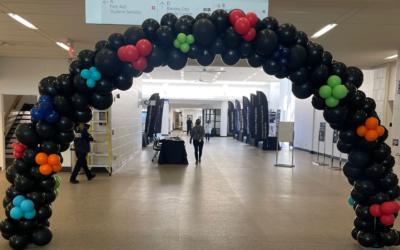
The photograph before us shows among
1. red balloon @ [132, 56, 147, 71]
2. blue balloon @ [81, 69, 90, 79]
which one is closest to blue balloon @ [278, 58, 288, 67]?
red balloon @ [132, 56, 147, 71]

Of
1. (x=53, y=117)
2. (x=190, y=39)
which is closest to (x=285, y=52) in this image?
(x=190, y=39)

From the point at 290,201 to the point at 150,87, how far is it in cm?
1595

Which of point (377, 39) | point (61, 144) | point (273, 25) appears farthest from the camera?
point (377, 39)

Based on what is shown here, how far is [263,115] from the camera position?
12672 mm

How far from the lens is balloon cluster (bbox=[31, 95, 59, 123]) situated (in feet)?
9.10

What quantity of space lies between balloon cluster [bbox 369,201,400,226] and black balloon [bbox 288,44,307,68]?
2039mm

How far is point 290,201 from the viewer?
15.4 feet

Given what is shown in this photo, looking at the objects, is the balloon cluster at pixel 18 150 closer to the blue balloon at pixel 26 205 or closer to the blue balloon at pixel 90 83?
the blue balloon at pixel 26 205

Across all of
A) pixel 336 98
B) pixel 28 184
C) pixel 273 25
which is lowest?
pixel 28 184

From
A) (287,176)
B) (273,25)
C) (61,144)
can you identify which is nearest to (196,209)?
(61,144)

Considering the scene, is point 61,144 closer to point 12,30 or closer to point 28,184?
point 28,184

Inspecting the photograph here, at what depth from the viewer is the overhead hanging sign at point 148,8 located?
2764mm

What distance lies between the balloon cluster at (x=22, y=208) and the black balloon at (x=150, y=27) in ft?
7.87

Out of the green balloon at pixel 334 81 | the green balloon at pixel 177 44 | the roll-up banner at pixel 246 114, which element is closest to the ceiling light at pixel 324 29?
the green balloon at pixel 334 81
